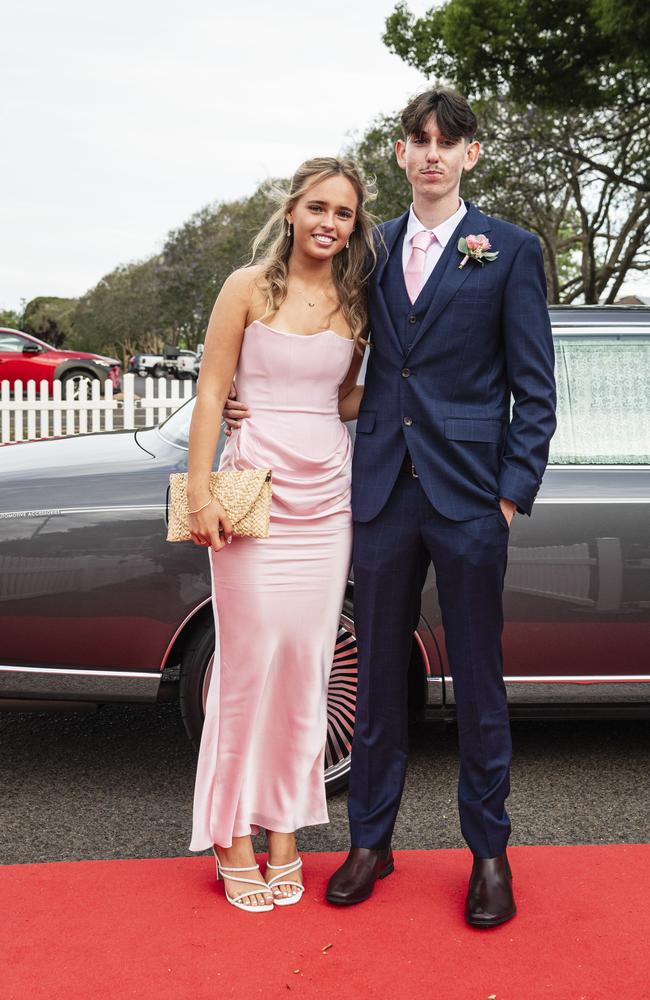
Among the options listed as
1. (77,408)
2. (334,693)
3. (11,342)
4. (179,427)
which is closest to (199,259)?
(11,342)

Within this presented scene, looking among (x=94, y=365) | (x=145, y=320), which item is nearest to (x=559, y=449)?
(x=94, y=365)

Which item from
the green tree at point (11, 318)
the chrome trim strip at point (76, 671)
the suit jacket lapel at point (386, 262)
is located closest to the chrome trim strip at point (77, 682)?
the chrome trim strip at point (76, 671)

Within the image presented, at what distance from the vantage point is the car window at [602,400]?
4008 millimetres

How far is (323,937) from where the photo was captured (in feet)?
9.39

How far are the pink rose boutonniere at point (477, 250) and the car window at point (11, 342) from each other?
20152 mm

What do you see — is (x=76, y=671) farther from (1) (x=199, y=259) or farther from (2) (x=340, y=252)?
(1) (x=199, y=259)

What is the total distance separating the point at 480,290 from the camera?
9.43ft

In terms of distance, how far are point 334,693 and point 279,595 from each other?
987 mm

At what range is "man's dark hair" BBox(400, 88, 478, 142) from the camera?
9.40 ft

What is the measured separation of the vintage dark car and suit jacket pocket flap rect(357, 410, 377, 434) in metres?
0.91

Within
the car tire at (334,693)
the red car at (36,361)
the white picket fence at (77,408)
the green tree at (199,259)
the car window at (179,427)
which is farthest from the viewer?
the green tree at (199,259)

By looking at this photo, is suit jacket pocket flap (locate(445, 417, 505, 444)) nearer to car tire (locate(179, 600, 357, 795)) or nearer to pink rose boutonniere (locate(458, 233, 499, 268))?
pink rose boutonniere (locate(458, 233, 499, 268))

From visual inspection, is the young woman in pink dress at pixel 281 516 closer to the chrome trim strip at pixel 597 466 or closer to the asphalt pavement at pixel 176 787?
the asphalt pavement at pixel 176 787

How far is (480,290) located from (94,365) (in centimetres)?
2014
